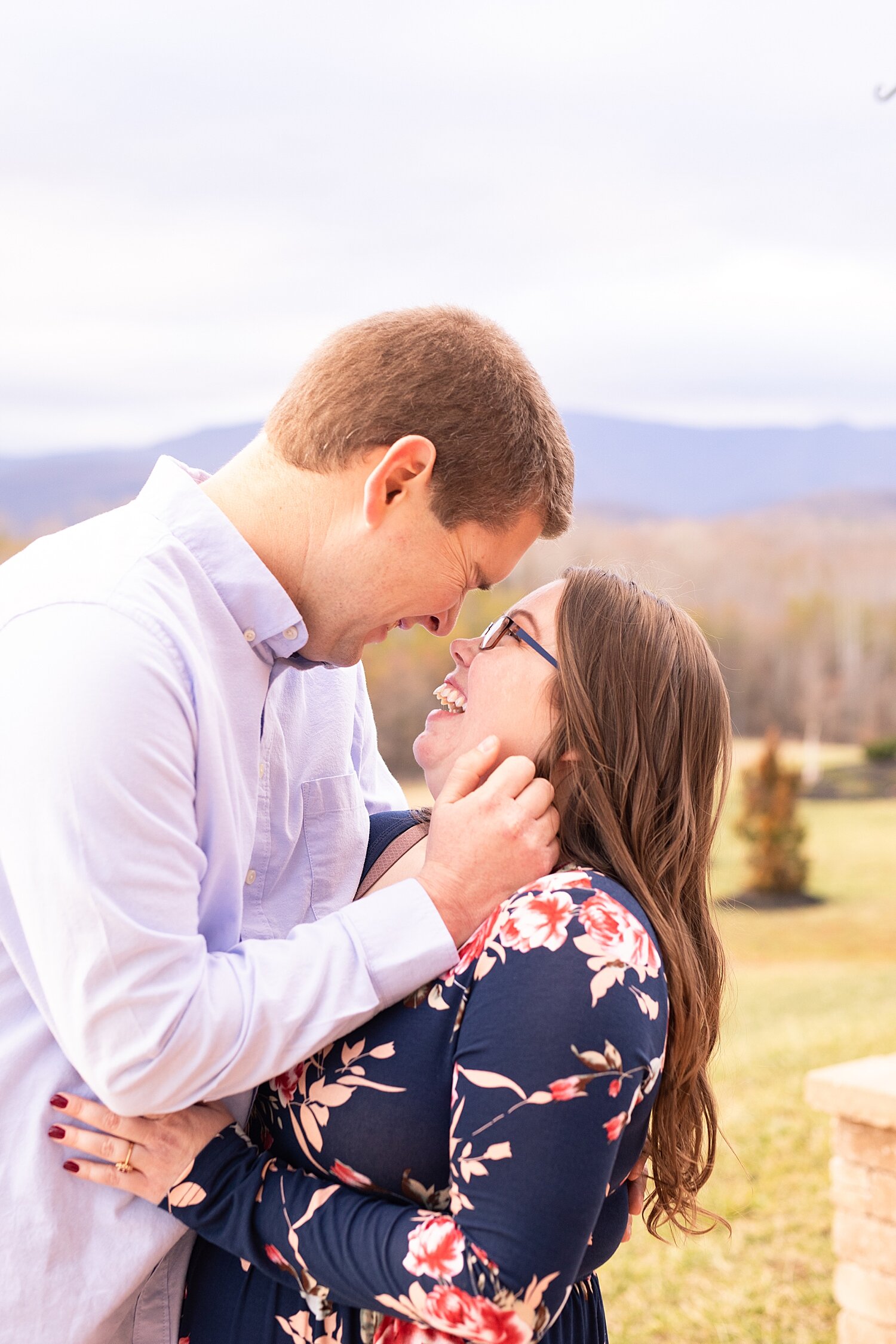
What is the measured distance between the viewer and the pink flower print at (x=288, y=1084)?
1.38 m

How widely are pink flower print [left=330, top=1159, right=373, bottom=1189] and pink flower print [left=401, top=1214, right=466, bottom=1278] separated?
0.34 feet

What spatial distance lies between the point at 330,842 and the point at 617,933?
0.52 metres

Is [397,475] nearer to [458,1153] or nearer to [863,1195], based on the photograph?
[458,1153]

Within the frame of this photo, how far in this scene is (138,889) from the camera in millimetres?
1116

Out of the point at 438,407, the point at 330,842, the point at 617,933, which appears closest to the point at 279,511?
the point at 438,407

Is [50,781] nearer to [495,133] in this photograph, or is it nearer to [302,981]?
[302,981]

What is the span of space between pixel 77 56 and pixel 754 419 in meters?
18.4

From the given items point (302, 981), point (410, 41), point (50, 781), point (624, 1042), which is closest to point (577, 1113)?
point (624, 1042)

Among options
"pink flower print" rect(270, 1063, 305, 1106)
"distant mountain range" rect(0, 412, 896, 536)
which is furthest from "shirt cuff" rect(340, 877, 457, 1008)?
"distant mountain range" rect(0, 412, 896, 536)

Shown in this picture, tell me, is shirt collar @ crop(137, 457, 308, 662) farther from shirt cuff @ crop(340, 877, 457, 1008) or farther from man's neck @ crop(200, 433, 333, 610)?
shirt cuff @ crop(340, 877, 457, 1008)

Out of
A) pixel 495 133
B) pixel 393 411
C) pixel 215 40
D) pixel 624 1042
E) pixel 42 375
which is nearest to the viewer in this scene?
pixel 624 1042

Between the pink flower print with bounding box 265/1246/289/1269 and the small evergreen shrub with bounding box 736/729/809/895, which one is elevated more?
the pink flower print with bounding box 265/1246/289/1269

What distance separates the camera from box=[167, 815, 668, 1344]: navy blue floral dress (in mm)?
1172

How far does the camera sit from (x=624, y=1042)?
120cm
